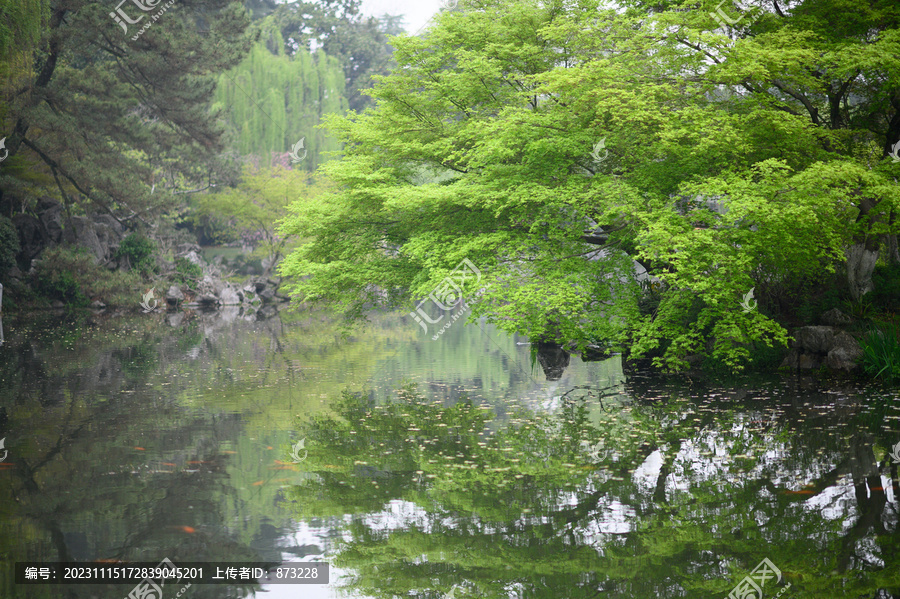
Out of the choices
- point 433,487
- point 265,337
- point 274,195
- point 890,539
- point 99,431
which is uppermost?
point 274,195

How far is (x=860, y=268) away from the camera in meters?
12.6

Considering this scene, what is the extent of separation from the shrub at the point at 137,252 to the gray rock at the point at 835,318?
26.2 meters

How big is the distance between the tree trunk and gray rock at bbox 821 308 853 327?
40cm

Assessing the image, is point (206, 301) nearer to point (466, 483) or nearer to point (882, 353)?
point (882, 353)

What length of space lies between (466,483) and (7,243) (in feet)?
74.4

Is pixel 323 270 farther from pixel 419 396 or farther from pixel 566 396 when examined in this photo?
pixel 566 396

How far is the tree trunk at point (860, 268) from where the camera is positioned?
12.5 m

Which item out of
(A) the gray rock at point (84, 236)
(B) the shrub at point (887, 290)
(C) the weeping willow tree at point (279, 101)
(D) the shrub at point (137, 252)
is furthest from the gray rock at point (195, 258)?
(B) the shrub at point (887, 290)

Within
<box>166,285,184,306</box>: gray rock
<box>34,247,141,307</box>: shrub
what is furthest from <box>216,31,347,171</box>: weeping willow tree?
<box>34,247,141,307</box>: shrub

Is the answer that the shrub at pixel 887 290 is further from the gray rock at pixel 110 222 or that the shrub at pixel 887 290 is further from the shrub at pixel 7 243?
the gray rock at pixel 110 222

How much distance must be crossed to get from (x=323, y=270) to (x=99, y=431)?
6.39 m

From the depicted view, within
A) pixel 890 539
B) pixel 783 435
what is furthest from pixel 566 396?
pixel 890 539

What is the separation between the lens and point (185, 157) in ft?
110

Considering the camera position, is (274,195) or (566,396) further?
(274,195)
